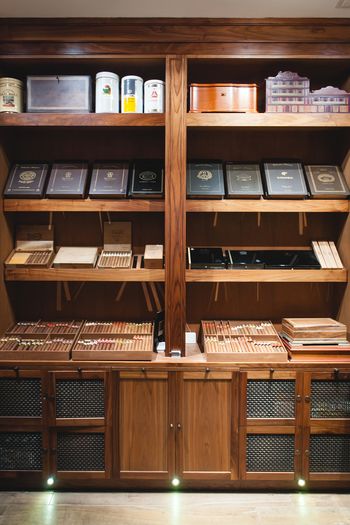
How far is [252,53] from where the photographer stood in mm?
2398

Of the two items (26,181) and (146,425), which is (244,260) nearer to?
(146,425)

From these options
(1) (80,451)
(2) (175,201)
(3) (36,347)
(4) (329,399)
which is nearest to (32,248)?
(3) (36,347)

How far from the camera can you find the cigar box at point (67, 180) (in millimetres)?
2549

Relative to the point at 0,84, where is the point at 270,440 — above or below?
below

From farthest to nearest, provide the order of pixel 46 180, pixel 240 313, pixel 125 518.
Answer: pixel 240 313
pixel 46 180
pixel 125 518

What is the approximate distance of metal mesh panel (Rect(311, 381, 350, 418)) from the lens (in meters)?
2.39

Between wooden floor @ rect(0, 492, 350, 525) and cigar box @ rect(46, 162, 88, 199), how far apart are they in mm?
1738

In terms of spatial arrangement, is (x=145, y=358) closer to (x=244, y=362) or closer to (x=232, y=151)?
(x=244, y=362)

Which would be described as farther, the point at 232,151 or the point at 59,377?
the point at 232,151

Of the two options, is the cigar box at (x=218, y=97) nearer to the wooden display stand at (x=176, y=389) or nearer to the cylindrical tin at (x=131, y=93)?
the wooden display stand at (x=176, y=389)

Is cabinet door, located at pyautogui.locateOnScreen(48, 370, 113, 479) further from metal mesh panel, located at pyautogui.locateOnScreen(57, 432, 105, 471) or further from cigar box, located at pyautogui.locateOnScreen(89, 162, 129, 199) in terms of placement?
cigar box, located at pyautogui.locateOnScreen(89, 162, 129, 199)

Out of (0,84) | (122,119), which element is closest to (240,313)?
(122,119)

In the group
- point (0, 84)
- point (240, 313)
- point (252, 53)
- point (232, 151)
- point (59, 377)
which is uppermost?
point (252, 53)

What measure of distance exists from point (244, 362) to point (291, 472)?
682 millimetres
